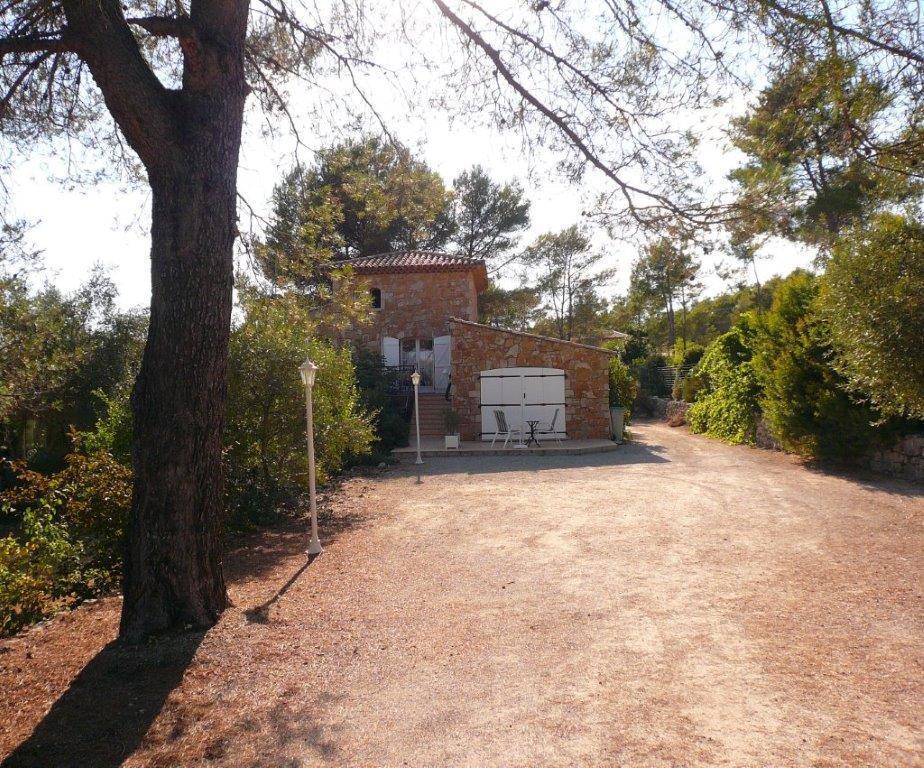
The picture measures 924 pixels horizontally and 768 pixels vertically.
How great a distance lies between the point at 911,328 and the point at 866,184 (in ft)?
11.0

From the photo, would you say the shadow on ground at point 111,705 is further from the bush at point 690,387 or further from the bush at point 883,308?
the bush at point 690,387

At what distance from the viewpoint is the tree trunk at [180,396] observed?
404 centimetres

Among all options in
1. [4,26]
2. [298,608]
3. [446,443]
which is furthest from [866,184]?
[446,443]

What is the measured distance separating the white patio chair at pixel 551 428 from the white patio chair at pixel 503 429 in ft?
1.91

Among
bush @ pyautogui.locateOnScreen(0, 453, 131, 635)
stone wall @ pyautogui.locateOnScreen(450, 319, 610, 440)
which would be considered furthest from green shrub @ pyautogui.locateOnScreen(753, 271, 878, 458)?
bush @ pyautogui.locateOnScreen(0, 453, 131, 635)

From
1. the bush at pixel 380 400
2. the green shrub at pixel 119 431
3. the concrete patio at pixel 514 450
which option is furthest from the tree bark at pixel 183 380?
the concrete patio at pixel 514 450

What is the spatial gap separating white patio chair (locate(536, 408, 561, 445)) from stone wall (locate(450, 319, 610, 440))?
411 millimetres

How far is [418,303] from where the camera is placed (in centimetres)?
2052

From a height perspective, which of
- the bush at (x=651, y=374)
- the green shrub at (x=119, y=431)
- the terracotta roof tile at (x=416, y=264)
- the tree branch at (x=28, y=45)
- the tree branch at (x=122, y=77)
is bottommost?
the green shrub at (x=119, y=431)

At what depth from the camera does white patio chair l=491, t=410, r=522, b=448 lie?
1572cm

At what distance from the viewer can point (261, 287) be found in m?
6.79

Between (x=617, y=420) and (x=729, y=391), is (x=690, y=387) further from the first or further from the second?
(x=617, y=420)

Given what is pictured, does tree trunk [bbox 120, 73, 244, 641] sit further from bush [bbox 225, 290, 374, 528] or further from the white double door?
the white double door

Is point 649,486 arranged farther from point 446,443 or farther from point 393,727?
point 393,727
